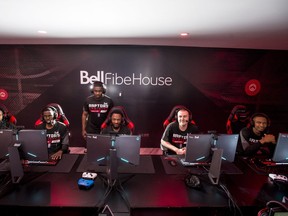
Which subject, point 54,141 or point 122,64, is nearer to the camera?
point 54,141

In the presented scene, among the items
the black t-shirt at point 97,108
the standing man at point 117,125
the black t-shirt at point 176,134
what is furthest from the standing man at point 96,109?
the black t-shirt at point 176,134

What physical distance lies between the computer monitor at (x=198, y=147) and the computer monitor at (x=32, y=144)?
1.47 m

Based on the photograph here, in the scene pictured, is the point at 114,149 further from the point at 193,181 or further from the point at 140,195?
the point at 193,181

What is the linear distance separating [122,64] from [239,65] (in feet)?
8.71

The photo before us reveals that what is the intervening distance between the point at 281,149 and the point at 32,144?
267 centimetres

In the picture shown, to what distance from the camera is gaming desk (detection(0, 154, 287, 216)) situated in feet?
5.58

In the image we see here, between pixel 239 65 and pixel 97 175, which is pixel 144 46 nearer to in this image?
pixel 239 65

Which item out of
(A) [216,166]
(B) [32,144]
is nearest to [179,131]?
(A) [216,166]

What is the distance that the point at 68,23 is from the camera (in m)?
2.84

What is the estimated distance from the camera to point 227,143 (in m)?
2.24

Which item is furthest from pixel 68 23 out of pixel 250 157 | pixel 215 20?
pixel 250 157

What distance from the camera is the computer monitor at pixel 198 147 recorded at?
2123 mm

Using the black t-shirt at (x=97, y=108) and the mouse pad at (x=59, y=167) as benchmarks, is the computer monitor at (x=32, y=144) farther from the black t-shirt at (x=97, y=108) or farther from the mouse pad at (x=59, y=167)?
the black t-shirt at (x=97, y=108)

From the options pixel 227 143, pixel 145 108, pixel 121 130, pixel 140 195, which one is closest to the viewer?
pixel 140 195
